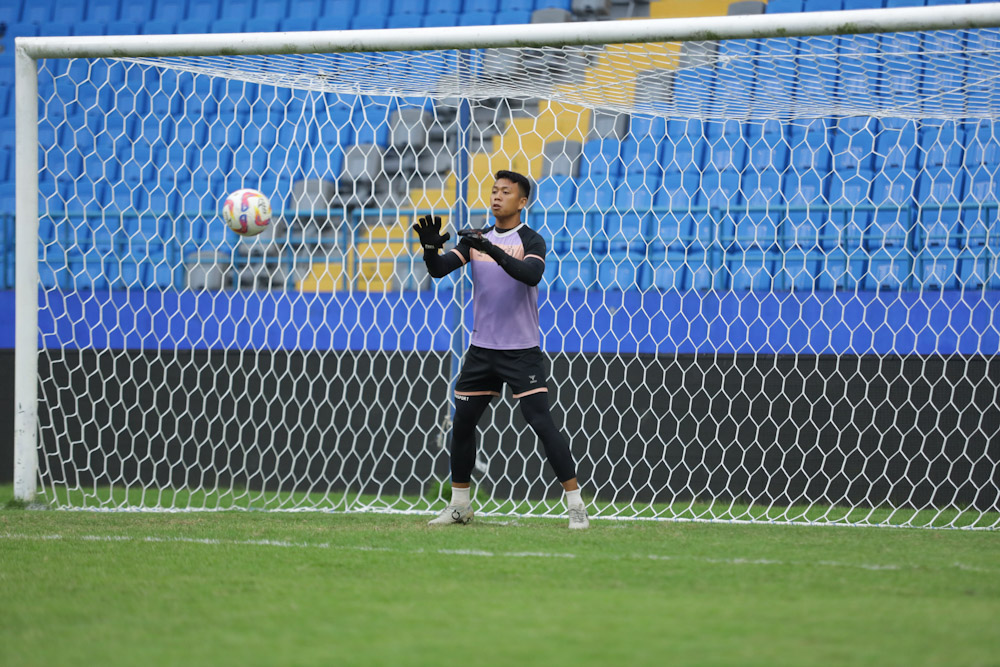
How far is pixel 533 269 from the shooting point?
4.27m

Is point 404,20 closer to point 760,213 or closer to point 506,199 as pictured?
point 760,213

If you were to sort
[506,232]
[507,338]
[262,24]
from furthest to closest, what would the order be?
[262,24]
[506,232]
[507,338]

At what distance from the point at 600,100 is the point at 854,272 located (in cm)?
247

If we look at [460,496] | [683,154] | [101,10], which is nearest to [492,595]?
[460,496]

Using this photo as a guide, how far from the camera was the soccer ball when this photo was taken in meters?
5.42

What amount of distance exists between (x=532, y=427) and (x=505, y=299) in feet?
1.69

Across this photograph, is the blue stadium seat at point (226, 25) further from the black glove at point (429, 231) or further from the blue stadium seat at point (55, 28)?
the black glove at point (429, 231)

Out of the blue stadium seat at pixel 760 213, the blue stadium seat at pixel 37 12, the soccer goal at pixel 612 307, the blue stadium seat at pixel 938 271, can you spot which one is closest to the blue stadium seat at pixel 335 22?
the soccer goal at pixel 612 307

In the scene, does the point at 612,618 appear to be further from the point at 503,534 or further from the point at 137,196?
the point at 137,196

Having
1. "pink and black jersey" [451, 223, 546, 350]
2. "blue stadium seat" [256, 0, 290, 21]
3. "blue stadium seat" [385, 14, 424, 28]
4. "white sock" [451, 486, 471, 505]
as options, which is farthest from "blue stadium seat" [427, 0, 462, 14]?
"white sock" [451, 486, 471, 505]

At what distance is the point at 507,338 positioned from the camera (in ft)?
14.5

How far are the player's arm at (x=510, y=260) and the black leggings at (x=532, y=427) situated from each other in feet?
1.56

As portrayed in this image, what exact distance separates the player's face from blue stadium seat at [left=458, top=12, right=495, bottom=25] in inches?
235

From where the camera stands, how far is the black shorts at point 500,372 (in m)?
4.39
